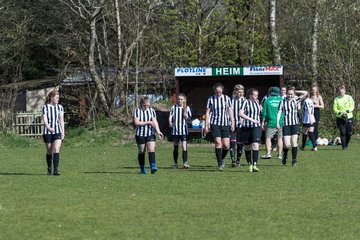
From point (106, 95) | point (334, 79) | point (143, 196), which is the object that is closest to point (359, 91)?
point (334, 79)

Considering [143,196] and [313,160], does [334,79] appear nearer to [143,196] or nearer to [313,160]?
[313,160]

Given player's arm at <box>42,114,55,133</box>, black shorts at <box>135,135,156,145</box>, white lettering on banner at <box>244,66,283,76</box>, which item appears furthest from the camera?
white lettering on banner at <box>244,66,283,76</box>

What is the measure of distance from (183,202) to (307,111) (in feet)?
41.6

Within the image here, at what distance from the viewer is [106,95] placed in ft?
121

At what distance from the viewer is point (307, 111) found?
2505 centimetres

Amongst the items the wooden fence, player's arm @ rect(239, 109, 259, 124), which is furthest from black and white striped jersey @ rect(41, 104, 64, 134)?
the wooden fence

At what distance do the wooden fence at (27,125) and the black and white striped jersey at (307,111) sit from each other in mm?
15848

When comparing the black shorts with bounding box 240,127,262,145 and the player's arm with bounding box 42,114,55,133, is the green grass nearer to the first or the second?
the black shorts with bounding box 240,127,262,145

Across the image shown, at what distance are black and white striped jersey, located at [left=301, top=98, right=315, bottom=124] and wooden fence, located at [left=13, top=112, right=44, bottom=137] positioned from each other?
52.0ft

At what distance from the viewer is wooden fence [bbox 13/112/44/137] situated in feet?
125

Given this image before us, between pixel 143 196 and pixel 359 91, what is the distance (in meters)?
20.5

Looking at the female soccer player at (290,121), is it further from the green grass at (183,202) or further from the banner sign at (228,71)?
the banner sign at (228,71)

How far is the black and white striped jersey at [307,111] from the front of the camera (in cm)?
2458

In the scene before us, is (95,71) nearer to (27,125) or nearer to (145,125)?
(27,125)
